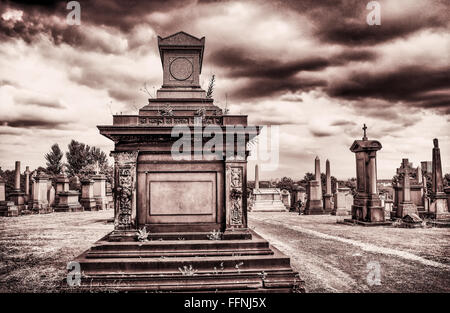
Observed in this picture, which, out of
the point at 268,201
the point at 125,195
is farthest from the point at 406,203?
the point at 125,195

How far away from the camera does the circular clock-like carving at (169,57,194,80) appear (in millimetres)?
8031

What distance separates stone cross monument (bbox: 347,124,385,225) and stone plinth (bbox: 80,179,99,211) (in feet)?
59.7

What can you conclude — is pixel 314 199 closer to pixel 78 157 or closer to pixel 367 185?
pixel 367 185

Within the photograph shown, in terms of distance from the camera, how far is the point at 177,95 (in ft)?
25.7

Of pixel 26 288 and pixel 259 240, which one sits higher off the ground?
pixel 259 240

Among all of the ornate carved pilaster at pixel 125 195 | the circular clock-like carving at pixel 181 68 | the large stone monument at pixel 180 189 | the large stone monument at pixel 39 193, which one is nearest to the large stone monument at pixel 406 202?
the large stone monument at pixel 180 189

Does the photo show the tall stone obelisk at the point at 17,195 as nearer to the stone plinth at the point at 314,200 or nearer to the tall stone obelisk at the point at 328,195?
the stone plinth at the point at 314,200

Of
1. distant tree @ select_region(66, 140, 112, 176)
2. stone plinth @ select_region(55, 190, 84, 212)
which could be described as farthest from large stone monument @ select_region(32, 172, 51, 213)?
distant tree @ select_region(66, 140, 112, 176)

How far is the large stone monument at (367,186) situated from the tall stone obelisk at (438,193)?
349 cm

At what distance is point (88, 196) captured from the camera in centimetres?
2247

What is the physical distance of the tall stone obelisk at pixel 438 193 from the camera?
593 inches
